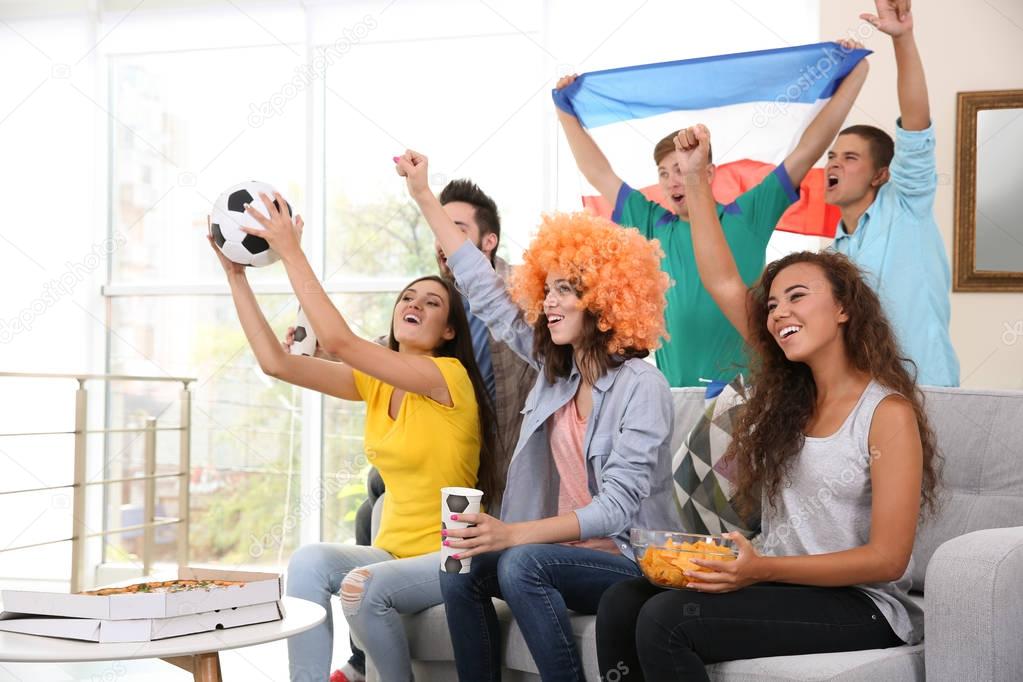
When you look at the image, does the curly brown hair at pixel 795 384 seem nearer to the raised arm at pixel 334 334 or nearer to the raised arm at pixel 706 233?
the raised arm at pixel 706 233

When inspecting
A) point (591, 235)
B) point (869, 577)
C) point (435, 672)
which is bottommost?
point (435, 672)

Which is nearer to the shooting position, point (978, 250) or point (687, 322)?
point (687, 322)

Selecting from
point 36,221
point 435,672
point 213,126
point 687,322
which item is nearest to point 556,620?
point 435,672

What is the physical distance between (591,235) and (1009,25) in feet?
7.50

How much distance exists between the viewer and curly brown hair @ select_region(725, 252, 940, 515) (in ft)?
6.08

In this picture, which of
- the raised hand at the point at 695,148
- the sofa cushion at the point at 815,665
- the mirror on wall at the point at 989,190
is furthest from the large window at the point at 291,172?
the sofa cushion at the point at 815,665

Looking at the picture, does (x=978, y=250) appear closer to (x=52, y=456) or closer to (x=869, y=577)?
(x=869, y=577)

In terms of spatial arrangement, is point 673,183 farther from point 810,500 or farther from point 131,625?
point 131,625

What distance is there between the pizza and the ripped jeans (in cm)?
33

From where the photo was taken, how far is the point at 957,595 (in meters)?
1.58

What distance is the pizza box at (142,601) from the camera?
5.29 ft

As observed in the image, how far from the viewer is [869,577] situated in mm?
1687

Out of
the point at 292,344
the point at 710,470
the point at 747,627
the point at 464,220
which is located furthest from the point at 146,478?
the point at 747,627

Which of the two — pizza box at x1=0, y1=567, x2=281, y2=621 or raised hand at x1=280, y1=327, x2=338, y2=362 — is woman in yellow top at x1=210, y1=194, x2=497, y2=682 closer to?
raised hand at x1=280, y1=327, x2=338, y2=362
